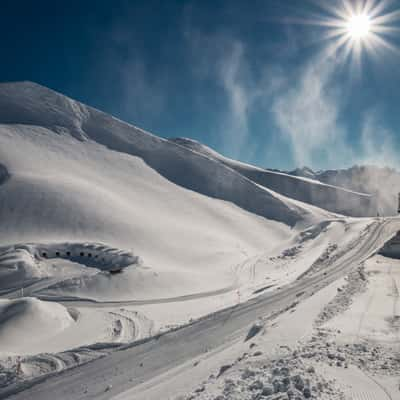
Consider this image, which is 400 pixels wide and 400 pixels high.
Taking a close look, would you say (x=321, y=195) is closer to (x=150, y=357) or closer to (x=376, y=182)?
(x=376, y=182)

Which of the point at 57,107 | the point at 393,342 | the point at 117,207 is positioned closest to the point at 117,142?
the point at 57,107

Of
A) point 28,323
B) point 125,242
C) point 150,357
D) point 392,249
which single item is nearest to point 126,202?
point 125,242

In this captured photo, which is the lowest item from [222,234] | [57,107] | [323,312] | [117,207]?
[323,312]

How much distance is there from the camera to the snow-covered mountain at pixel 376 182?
370ft

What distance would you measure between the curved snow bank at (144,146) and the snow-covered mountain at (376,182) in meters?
61.8

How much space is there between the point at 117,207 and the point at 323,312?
36250 millimetres

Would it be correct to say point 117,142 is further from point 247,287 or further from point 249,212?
point 247,287

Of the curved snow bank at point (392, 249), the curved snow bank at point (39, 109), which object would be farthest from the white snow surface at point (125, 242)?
the curved snow bank at point (392, 249)

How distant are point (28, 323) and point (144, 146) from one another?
62661 millimetres

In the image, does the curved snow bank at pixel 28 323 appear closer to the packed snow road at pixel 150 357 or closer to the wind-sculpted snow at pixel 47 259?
the packed snow road at pixel 150 357

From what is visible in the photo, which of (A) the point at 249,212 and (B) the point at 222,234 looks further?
(A) the point at 249,212

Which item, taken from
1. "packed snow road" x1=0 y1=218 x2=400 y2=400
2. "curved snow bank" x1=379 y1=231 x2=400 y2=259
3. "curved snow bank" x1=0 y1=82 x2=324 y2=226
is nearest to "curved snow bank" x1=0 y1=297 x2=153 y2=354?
"packed snow road" x1=0 y1=218 x2=400 y2=400

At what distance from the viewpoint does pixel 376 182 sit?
146m

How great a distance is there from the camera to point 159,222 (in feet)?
146
